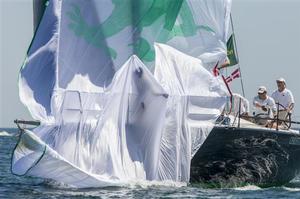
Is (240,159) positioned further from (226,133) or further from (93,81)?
(93,81)

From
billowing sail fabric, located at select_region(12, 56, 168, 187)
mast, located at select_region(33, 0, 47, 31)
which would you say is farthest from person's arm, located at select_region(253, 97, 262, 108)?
mast, located at select_region(33, 0, 47, 31)

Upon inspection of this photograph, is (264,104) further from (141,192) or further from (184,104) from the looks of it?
(141,192)

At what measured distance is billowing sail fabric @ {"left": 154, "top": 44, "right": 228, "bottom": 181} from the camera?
24609mm

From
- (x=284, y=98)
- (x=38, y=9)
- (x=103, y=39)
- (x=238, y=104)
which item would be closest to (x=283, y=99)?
(x=284, y=98)

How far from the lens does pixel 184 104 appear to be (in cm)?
2488

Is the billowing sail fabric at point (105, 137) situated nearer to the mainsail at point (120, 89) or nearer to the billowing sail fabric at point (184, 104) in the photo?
the mainsail at point (120, 89)

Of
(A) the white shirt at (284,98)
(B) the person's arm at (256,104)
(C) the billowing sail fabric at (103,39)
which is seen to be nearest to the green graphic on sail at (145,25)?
(C) the billowing sail fabric at (103,39)

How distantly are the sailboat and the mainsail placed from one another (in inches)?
0.9

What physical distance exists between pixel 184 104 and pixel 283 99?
10.2 ft

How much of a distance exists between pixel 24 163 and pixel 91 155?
1.52m

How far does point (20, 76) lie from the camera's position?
23047mm

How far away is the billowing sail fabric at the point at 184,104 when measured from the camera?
24.6 meters

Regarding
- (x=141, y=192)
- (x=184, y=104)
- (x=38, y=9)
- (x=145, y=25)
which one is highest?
(x=38, y=9)

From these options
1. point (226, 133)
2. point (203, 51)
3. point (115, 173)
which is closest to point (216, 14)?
point (203, 51)
